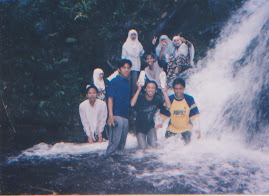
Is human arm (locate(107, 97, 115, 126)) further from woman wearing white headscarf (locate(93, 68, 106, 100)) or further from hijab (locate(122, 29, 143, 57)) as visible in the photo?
hijab (locate(122, 29, 143, 57))

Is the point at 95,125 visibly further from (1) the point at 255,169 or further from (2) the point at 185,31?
(2) the point at 185,31

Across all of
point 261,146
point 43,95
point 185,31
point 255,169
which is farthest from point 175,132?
point 185,31

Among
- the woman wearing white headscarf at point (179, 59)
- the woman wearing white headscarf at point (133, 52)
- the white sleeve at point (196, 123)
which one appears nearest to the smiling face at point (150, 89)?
the white sleeve at point (196, 123)

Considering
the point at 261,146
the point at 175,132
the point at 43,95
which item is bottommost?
the point at 261,146

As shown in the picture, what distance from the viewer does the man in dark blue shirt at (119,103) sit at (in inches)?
134

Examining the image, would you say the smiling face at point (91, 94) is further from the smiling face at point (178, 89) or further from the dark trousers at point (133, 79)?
the smiling face at point (178, 89)

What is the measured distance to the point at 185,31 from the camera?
7.09m

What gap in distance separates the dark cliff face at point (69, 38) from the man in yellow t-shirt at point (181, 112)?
3.33m

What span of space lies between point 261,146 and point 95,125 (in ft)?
8.80

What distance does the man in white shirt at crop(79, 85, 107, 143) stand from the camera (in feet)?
13.6

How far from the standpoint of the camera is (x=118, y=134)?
3.48 meters

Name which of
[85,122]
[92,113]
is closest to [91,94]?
[92,113]

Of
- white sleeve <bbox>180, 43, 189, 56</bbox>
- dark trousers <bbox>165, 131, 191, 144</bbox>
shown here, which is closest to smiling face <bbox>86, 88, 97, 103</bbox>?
dark trousers <bbox>165, 131, 191, 144</bbox>

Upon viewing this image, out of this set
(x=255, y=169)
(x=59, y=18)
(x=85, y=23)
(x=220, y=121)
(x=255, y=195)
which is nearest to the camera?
(x=255, y=195)
